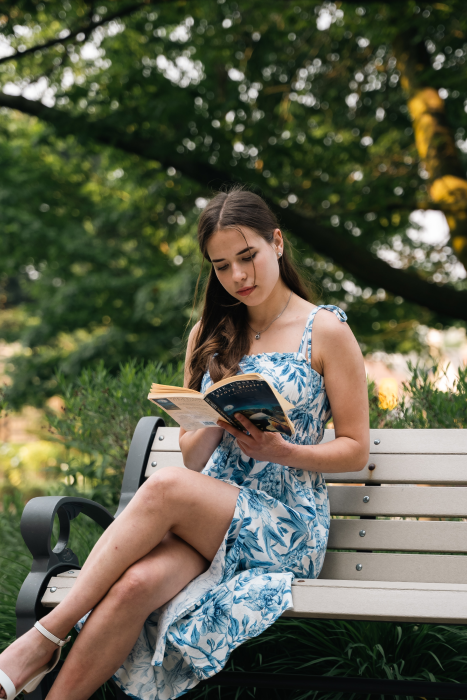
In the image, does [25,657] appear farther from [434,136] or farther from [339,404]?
[434,136]

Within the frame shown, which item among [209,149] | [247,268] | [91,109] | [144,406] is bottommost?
[144,406]

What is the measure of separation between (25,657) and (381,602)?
1032mm

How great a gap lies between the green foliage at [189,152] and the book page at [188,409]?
11.1ft

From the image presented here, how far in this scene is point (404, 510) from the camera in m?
2.43

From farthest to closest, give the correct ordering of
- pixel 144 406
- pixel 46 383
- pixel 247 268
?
1. pixel 46 383
2. pixel 144 406
3. pixel 247 268

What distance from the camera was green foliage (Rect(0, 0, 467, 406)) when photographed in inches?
281

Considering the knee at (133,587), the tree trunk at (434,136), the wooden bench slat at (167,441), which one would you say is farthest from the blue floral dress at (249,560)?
the tree trunk at (434,136)

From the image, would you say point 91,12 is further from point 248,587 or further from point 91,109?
point 248,587

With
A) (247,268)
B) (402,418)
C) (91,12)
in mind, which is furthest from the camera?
(91,12)

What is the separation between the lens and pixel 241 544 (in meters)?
2.09

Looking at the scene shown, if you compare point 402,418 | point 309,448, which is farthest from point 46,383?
point 309,448

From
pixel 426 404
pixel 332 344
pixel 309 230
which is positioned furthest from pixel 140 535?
pixel 309 230

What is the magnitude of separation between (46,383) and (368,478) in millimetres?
9245

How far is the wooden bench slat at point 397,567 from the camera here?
2.28 metres
